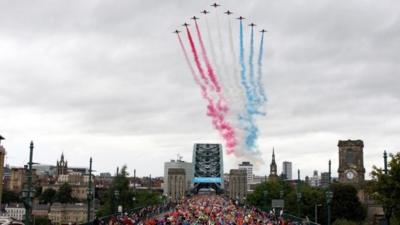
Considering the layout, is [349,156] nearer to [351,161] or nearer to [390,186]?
[351,161]

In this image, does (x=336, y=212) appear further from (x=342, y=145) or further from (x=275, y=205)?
Result: (x=342, y=145)

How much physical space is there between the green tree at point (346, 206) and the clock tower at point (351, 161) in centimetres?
3370

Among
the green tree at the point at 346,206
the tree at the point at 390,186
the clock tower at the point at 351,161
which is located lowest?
the green tree at the point at 346,206

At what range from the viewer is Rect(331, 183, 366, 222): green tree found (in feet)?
325

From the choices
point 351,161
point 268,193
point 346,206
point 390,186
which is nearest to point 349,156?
point 351,161

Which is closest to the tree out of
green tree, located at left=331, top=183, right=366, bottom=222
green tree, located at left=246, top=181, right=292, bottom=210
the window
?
green tree, located at left=331, top=183, right=366, bottom=222

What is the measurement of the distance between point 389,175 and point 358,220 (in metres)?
61.9

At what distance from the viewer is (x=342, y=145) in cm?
14038

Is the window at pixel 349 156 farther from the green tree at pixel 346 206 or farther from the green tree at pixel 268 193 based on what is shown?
the green tree at pixel 346 206

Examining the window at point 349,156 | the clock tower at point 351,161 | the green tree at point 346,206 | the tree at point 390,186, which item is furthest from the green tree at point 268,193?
the tree at point 390,186

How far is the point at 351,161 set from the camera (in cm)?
13900

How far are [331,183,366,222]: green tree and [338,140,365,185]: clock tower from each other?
111 ft

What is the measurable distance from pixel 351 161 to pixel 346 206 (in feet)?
136

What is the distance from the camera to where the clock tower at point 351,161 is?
443ft
